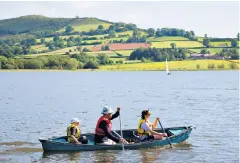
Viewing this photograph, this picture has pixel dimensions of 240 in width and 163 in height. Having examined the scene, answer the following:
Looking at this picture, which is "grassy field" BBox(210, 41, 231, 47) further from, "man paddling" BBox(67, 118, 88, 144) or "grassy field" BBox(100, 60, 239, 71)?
"man paddling" BBox(67, 118, 88, 144)

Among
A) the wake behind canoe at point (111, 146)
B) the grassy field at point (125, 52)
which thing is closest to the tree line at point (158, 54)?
the grassy field at point (125, 52)

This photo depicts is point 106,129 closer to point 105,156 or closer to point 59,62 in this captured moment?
point 105,156

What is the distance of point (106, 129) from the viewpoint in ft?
75.2

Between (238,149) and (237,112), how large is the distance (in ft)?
58.2

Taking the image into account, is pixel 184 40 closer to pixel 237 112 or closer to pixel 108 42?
pixel 108 42

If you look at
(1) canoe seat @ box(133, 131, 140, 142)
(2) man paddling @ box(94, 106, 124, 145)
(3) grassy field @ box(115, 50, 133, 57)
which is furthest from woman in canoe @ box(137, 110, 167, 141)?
(3) grassy field @ box(115, 50, 133, 57)

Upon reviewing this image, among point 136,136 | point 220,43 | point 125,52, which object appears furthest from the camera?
point 220,43

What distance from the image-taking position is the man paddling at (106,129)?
899 inches

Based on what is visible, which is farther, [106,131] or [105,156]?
[105,156]

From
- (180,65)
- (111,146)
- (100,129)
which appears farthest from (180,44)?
(100,129)

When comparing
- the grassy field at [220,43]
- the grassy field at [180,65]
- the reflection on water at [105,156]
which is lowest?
the grassy field at [180,65]

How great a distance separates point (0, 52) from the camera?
16100 cm

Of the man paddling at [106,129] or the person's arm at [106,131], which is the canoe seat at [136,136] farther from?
the person's arm at [106,131]

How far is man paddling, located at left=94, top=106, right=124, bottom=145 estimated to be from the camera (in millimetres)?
22844
